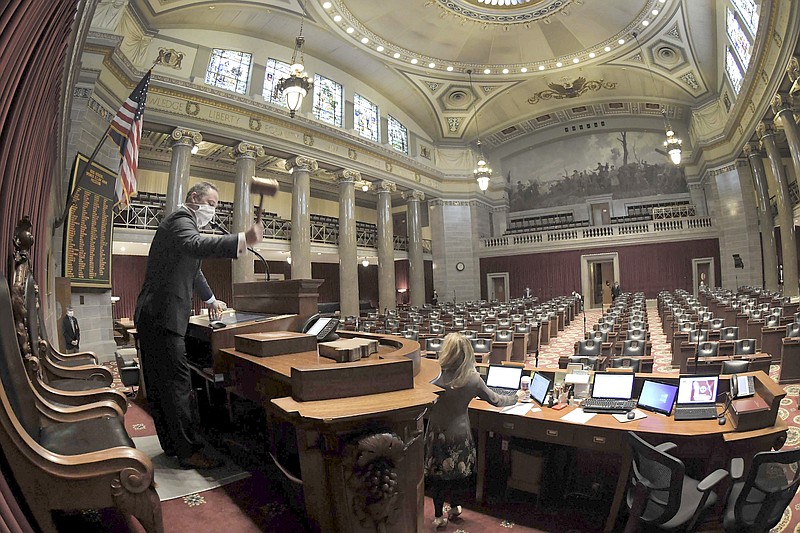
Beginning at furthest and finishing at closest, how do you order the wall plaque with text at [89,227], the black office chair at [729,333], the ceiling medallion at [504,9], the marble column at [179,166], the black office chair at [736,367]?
the ceiling medallion at [504,9] < the marble column at [179,166] < the wall plaque with text at [89,227] < the black office chair at [729,333] < the black office chair at [736,367]

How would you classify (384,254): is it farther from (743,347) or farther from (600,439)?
(600,439)

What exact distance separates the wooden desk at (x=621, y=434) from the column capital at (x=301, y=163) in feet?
49.9

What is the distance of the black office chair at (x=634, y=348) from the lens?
6.29 m

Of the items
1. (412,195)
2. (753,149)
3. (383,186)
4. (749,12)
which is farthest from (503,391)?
(753,149)

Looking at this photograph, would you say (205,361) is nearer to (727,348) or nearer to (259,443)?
(259,443)

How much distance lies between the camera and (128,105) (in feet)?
24.7

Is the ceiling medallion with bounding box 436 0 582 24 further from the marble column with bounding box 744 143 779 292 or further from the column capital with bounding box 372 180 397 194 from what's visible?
the marble column with bounding box 744 143 779 292

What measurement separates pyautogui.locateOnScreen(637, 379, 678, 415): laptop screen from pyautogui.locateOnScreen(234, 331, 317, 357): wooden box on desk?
2394 millimetres

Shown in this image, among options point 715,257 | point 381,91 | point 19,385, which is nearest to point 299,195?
point 381,91

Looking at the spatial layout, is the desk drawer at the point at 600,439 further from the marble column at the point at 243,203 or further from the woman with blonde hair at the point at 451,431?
the marble column at the point at 243,203

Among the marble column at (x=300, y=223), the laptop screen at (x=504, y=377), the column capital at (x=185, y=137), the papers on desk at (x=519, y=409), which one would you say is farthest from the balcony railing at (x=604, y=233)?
the papers on desk at (x=519, y=409)

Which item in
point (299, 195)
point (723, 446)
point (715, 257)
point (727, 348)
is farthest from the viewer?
point (715, 257)

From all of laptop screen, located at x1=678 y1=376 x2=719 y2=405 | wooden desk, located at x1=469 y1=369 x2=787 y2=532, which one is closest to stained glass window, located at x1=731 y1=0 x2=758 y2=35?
laptop screen, located at x1=678 y1=376 x2=719 y2=405

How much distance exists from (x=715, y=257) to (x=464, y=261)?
12.0 meters
